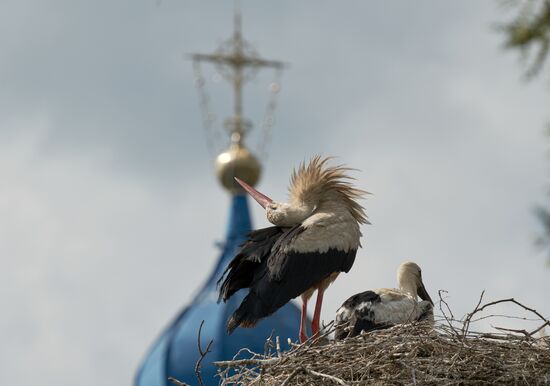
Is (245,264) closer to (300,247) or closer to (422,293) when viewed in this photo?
(300,247)

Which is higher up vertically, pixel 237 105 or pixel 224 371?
pixel 237 105

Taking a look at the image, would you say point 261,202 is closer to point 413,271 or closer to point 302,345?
point 413,271

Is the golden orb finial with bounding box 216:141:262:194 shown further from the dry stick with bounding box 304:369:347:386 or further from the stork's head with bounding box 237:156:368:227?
the dry stick with bounding box 304:369:347:386

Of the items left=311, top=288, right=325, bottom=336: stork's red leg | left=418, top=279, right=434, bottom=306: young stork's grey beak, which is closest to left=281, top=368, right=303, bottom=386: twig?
left=311, top=288, right=325, bottom=336: stork's red leg

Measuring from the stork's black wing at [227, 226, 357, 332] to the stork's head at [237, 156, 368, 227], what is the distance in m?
0.28

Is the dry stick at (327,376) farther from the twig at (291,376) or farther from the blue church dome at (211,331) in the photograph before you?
the blue church dome at (211,331)

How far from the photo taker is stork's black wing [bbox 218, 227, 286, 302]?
14.4 meters

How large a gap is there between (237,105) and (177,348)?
6.75 metres

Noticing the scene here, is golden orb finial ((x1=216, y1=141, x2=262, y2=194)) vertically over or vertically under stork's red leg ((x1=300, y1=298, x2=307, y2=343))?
over

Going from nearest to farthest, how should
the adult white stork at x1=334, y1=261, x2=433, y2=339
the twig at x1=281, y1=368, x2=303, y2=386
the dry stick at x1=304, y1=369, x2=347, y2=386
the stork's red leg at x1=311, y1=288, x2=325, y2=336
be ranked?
the dry stick at x1=304, y1=369, x2=347, y2=386, the twig at x1=281, y1=368, x2=303, y2=386, the adult white stork at x1=334, y1=261, x2=433, y2=339, the stork's red leg at x1=311, y1=288, x2=325, y2=336

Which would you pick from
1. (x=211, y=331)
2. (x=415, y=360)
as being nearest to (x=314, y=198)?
(x=415, y=360)

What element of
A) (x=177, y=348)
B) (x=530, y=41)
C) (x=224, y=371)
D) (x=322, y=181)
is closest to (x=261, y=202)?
(x=322, y=181)

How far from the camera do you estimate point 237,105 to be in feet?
165

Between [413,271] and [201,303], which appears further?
[201,303]
